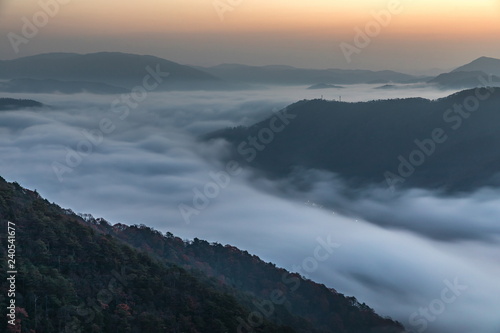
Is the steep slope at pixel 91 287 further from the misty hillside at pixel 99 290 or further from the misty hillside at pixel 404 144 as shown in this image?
the misty hillside at pixel 404 144

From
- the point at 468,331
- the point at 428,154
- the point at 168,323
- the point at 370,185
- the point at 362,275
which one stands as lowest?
the point at 168,323

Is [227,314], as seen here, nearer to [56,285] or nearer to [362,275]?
[56,285]

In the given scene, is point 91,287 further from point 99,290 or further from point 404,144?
point 404,144

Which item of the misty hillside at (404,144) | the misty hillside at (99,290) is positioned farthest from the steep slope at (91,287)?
the misty hillside at (404,144)

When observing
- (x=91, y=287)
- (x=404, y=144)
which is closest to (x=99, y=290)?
(x=91, y=287)

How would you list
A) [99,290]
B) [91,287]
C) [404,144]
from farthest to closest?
[404,144] < [99,290] < [91,287]

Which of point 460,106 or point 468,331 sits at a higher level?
point 460,106

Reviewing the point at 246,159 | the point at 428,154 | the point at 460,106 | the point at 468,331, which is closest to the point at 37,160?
the point at 246,159

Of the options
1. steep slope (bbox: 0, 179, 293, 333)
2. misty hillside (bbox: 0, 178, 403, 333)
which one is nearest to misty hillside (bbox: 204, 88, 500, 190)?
misty hillside (bbox: 0, 178, 403, 333)

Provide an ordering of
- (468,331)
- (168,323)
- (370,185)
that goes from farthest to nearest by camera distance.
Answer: (370,185) < (468,331) < (168,323)
